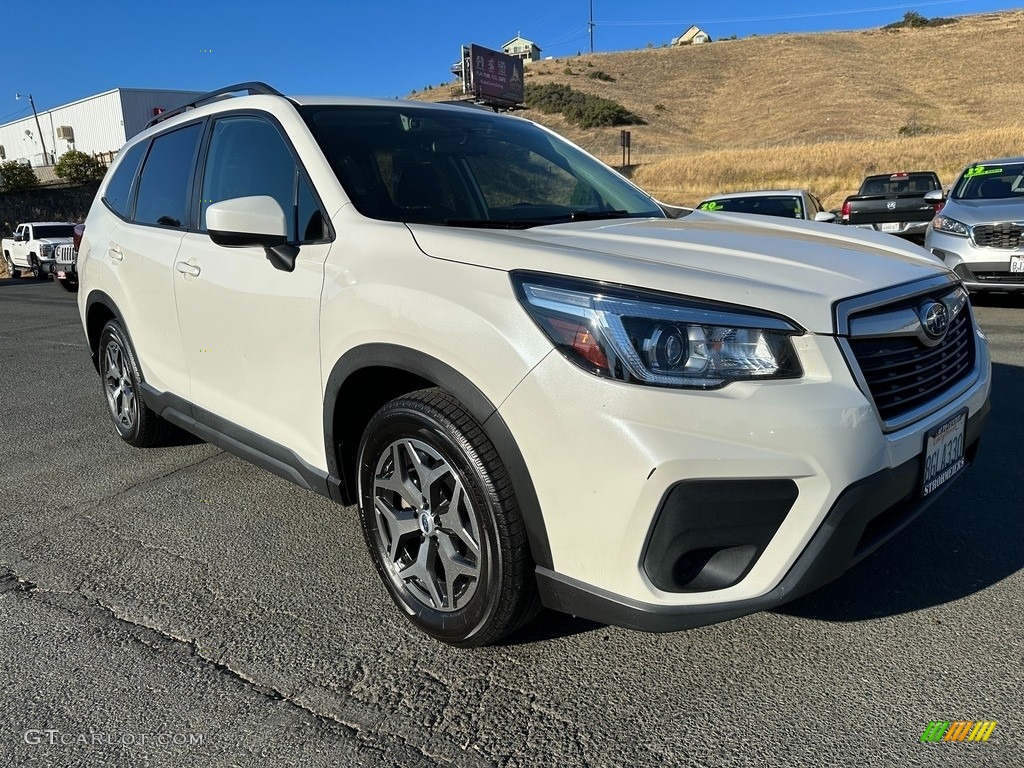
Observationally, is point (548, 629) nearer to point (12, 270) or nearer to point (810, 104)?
→ point (12, 270)

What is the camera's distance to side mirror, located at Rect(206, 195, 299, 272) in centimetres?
264

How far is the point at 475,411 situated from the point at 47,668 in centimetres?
164

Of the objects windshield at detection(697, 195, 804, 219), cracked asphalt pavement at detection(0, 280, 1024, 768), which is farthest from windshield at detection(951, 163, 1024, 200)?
cracked asphalt pavement at detection(0, 280, 1024, 768)

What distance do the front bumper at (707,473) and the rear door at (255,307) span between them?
1.05 m

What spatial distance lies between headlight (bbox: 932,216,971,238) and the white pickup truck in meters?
20.9

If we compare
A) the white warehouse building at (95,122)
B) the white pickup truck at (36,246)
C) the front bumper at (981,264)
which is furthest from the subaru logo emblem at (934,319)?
the white warehouse building at (95,122)

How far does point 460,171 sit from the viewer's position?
314 centimetres

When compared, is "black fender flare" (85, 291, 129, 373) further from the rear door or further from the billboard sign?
the billboard sign

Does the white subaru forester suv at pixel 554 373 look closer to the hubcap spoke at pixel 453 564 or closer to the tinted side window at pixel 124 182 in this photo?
the hubcap spoke at pixel 453 564

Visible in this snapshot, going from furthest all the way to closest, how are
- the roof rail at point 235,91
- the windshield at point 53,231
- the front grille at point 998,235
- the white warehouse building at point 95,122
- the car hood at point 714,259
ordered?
the white warehouse building at point 95,122 < the windshield at point 53,231 < the front grille at point 998,235 < the roof rail at point 235,91 < the car hood at point 714,259

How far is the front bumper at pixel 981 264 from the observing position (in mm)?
7746

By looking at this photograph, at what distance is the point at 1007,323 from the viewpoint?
7.56 metres

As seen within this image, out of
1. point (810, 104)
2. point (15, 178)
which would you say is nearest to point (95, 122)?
point (15, 178)

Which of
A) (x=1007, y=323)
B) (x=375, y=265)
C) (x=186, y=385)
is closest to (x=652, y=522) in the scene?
(x=375, y=265)
